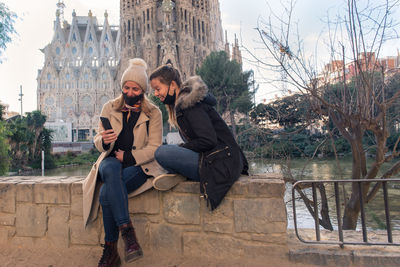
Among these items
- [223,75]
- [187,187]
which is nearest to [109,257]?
[187,187]

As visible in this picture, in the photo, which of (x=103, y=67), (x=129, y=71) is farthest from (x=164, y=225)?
(x=103, y=67)

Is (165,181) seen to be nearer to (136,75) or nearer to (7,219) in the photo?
(136,75)

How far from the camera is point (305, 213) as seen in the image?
957 centimetres

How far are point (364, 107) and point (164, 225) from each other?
334 centimetres

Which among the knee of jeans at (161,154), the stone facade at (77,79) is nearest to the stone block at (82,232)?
the knee of jeans at (161,154)

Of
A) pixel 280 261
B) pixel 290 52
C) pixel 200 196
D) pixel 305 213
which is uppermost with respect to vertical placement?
pixel 290 52

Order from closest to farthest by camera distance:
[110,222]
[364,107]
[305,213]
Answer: [110,222] → [364,107] → [305,213]

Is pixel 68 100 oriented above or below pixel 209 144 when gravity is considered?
above

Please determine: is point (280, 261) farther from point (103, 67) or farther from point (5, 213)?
point (103, 67)

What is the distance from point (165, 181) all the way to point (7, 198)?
5.98 ft

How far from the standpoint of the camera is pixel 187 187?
262 cm

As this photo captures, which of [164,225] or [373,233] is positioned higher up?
[164,225]

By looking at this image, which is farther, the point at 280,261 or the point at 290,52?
the point at 290,52

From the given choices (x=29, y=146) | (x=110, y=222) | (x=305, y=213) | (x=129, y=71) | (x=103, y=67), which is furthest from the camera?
(x=103, y=67)
